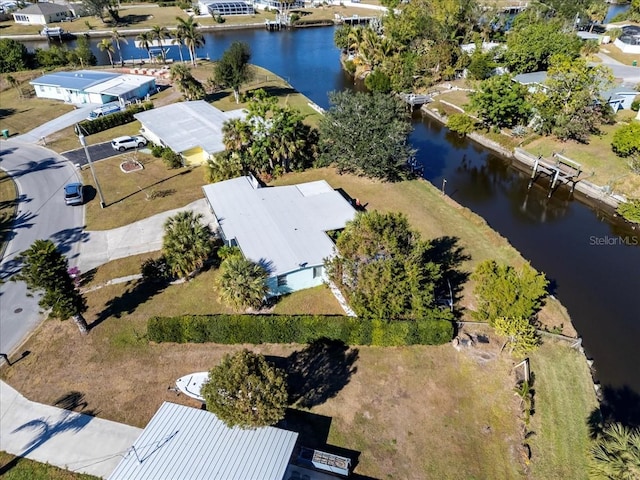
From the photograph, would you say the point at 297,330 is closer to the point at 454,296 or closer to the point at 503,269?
the point at 454,296

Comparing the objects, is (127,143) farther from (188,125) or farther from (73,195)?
(73,195)

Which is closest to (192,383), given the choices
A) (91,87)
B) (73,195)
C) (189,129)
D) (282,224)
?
(282,224)

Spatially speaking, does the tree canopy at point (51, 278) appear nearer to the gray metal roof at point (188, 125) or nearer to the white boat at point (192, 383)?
the white boat at point (192, 383)

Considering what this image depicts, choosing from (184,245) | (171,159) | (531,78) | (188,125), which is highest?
(531,78)

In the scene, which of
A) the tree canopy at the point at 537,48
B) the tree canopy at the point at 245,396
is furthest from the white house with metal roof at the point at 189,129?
the tree canopy at the point at 537,48

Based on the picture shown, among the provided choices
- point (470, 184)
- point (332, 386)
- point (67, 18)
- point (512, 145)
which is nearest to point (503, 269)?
point (332, 386)

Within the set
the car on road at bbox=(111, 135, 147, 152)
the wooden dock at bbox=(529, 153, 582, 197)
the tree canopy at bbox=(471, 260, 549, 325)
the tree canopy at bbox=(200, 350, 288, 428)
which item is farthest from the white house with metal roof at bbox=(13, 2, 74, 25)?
the tree canopy at bbox=(471, 260, 549, 325)
